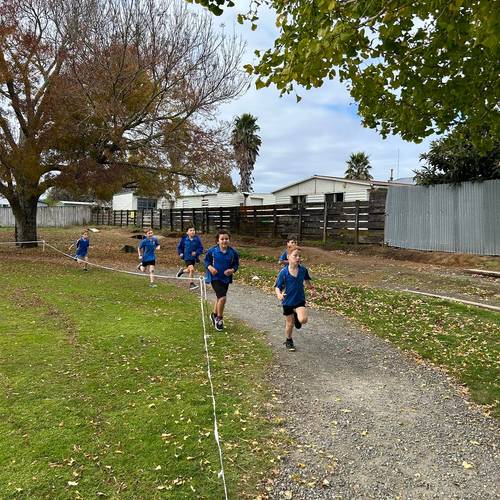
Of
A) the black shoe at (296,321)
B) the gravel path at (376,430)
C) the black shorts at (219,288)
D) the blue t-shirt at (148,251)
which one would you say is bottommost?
the gravel path at (376,430)

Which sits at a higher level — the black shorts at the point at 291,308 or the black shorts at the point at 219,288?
the black shorts at the point at 219,288

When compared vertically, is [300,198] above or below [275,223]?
above

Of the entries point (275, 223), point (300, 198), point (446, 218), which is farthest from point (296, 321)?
point (300, 198)

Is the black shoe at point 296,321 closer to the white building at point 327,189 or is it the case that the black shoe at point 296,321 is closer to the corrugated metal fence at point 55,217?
the white building at point 327,189

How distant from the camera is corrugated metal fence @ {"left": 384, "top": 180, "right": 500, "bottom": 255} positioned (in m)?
15.3

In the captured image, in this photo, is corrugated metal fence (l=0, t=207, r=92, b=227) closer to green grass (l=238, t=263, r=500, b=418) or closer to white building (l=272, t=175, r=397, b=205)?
white building (l=272, t=175, r=397, b=205)

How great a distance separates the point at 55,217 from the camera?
47.2 meters

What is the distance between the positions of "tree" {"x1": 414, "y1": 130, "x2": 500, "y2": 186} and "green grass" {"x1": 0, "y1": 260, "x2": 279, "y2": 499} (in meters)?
11.6

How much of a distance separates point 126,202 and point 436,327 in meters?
50.7

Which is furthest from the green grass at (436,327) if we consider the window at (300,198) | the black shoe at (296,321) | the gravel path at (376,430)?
the window at (300,198)

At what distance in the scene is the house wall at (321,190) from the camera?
27.4 m

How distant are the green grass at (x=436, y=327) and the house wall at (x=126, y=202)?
43.8m

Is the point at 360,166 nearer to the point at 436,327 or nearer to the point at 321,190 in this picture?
the point at 321,190

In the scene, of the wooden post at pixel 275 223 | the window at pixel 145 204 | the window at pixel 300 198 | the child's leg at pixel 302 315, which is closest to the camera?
the child's leg at pixel 302 315
